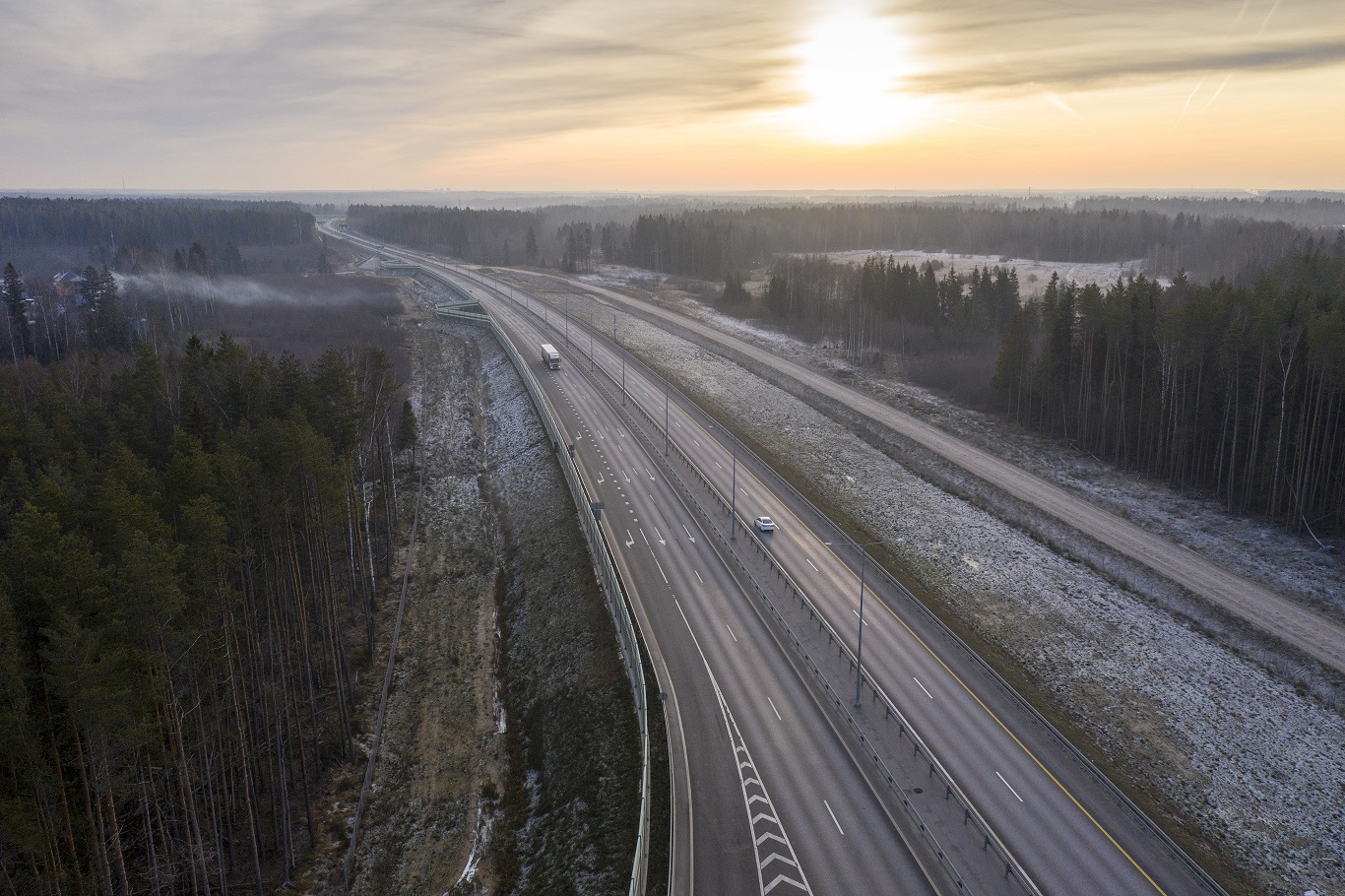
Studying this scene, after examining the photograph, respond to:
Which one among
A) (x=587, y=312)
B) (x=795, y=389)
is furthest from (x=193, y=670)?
(x=587, y=312)

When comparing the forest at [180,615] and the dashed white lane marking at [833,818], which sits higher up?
the forest at [180,615]

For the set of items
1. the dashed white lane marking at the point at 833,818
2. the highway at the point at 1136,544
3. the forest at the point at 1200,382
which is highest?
the forest at the point at 1200,382

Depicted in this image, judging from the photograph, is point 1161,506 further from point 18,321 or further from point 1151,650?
point 18,321

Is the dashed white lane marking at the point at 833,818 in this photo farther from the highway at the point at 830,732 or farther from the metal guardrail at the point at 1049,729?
the metal guardrail at the point at 1049,729

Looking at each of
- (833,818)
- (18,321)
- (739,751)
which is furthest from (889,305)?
(18,321)

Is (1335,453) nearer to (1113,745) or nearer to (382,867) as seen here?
(1113,745)

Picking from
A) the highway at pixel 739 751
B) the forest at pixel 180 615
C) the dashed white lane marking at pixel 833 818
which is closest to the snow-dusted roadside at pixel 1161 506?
the highway at pixel 739 751

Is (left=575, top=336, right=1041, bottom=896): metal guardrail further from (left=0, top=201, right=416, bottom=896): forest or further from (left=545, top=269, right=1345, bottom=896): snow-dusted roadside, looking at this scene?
(left=0, top=201, right=416, bottom=896): forest
